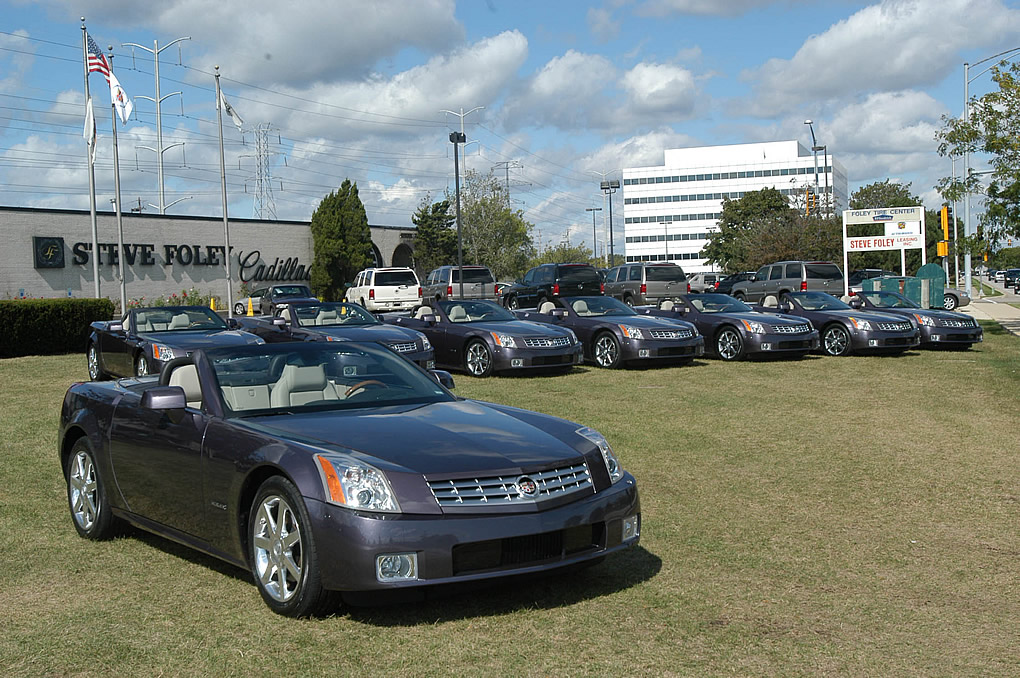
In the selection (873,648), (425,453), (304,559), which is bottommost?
(873,648)

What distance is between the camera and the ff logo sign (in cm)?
4125

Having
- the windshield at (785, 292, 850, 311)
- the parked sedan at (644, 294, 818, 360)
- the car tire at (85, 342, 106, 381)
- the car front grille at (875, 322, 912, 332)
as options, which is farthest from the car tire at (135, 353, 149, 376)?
the car front grille at (875, 322, 912, 332)

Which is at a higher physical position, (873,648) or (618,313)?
(618,313)

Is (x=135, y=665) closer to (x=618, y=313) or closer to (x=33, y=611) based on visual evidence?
(x=33, y=611)

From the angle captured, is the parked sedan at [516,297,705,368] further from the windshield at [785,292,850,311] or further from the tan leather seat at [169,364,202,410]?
the tan leather seat at [169,364,202,410]

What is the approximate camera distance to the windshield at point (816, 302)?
67.2 ft

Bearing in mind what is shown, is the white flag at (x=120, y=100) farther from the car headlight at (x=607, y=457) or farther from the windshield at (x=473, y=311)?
the car headlight at (x=607, y=457)

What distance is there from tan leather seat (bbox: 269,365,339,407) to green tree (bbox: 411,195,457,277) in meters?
67.0

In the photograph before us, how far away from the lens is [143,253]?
4541 cm

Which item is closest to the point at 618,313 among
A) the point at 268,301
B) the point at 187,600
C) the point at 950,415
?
the point at 950,415

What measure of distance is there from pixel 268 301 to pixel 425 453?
31967mm

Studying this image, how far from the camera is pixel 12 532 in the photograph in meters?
6.70

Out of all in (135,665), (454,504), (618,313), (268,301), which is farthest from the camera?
(268,301)

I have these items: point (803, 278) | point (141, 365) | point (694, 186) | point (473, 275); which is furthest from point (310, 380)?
point (694, 186)
